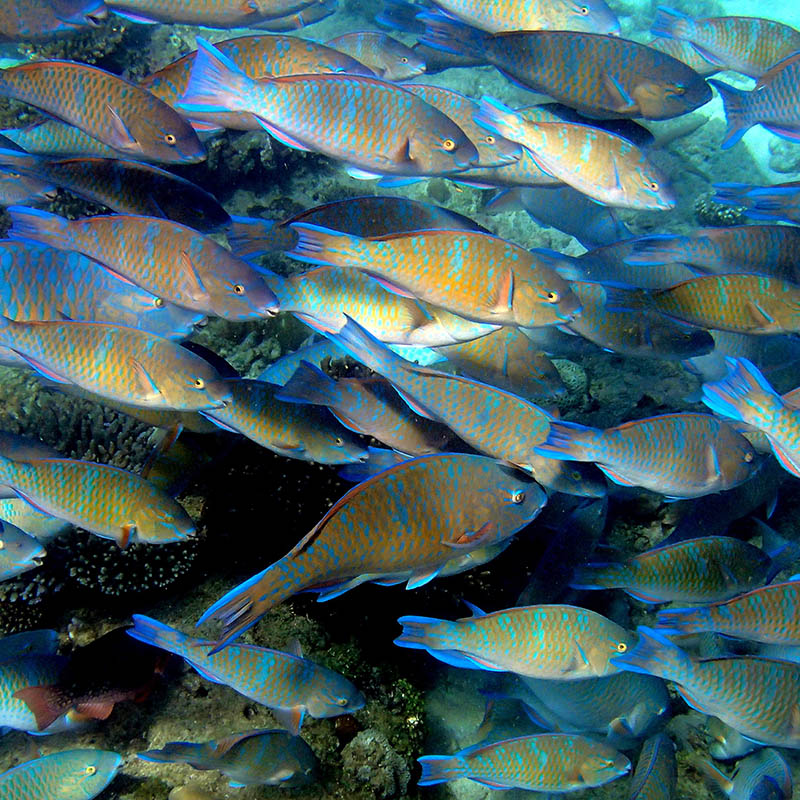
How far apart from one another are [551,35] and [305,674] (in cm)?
383

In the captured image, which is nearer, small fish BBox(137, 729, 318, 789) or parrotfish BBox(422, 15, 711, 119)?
small fish BBox(137, 729, 318, 789)

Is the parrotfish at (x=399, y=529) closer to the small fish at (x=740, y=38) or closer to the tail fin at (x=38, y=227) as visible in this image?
the tail fin at (x=38, y=227)

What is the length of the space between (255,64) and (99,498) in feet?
9.32

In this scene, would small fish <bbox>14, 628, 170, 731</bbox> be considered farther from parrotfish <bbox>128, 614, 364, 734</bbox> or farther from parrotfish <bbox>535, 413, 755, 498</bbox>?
parrotfish <bbox>535, 413, 755, 498</bbox>

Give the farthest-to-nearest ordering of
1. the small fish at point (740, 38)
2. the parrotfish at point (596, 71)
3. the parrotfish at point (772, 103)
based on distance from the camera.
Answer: the small fish at point (740, 38)
the parrotfish at point (772, 103)
the parrotfish at point (596, 71)

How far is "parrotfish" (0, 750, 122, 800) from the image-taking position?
103 inches

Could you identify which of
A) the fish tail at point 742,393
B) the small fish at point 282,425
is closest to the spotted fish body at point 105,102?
the small fish at point 282,425

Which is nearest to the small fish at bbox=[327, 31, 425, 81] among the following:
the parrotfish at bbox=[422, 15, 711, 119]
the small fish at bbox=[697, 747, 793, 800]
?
the parrotfish at bbox=[422, 15, 711, 119]

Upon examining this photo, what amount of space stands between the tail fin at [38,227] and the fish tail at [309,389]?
1346 mm

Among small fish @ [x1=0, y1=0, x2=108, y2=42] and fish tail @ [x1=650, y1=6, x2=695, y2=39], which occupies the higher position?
fish tail @ [x1=650, y1=6, x2=695, y2=39]

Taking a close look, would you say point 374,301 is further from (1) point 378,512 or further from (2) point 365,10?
(2) point 365,10

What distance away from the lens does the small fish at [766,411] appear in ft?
8.25

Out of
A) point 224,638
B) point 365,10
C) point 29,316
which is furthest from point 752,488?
point 365,10

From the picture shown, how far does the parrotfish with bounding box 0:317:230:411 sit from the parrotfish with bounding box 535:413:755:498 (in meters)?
1.76
